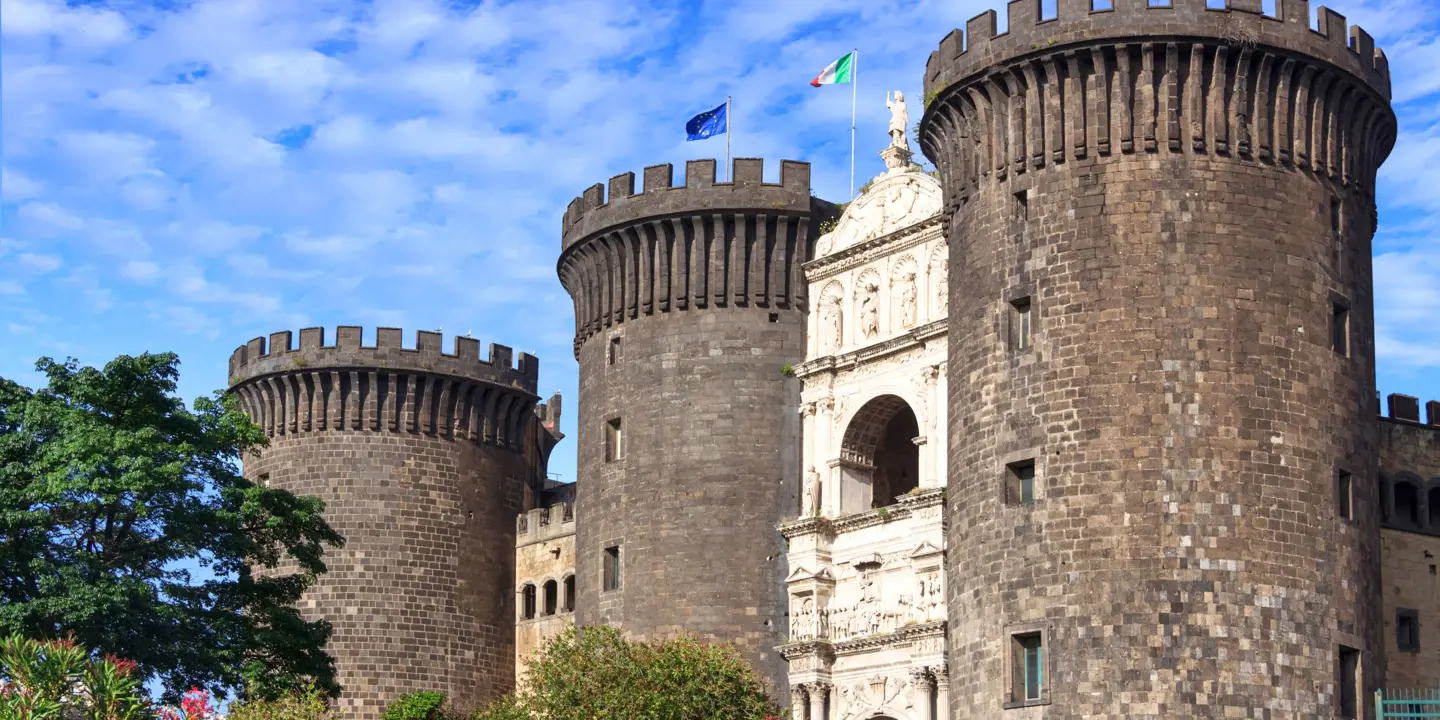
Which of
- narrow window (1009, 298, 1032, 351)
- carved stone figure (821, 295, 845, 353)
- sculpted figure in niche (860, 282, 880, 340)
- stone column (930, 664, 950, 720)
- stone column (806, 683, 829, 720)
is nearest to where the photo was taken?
narrow window (1009, 298, 1032, 351)

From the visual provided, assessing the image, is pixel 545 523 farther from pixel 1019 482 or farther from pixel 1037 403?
pixel 1037 403

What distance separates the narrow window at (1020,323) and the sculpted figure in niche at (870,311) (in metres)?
8.63

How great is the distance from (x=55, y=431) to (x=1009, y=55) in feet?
76.2

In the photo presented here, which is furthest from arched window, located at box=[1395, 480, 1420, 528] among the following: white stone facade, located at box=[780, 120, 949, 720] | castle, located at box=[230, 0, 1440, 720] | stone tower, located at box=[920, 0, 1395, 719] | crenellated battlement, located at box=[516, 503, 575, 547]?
crenellated battlement, located at box=[516, 503, 575, 547]

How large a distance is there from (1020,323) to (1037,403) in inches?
80.7

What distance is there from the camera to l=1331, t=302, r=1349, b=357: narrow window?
45750 millimetres

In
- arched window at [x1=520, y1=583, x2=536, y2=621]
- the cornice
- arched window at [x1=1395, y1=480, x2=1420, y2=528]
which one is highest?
the cornice

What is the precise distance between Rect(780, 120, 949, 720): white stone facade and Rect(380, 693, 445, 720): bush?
14011 mm

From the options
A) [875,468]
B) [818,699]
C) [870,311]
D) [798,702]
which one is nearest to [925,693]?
[818,699]

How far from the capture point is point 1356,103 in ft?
155

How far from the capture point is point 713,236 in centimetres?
5788

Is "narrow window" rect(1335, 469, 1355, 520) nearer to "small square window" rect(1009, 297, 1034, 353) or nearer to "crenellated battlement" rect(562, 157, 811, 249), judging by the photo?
"small square window" rect(1009, 297, 1034, 353)

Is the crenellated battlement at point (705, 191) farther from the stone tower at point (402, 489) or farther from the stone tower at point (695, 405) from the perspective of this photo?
the stone tower at point (402, 489)

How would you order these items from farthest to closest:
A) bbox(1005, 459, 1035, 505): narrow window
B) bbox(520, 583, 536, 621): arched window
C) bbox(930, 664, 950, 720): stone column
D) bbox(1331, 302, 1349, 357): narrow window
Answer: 1. bbox(520, 583, 536, 621): arched window
2. bbox(930, 664, 950, 720): stone column
3. bbox(1331, 302, 1349, 357): narrow window
4. bbox(1005, 459, 1035, 505): narrow window
